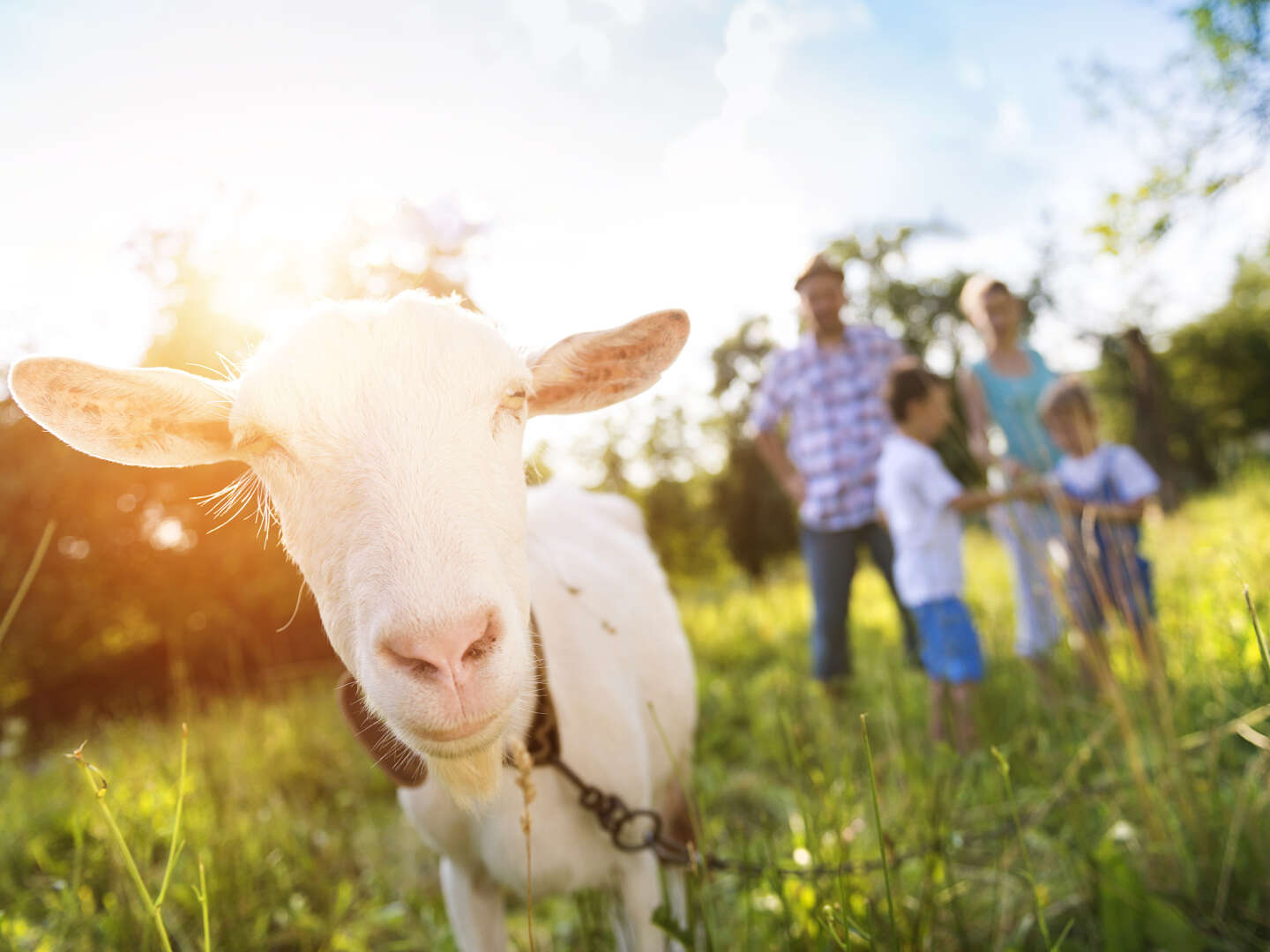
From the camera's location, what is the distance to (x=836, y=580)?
411 cm

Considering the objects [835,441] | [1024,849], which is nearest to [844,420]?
[835,441]

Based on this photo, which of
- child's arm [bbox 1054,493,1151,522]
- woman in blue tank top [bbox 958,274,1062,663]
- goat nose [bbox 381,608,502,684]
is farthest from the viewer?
woman in blue tank top [bbox 958,274,1062,663]

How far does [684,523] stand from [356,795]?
1900cm

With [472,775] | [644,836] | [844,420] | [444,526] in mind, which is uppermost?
[844,420]

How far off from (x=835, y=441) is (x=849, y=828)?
223 cm

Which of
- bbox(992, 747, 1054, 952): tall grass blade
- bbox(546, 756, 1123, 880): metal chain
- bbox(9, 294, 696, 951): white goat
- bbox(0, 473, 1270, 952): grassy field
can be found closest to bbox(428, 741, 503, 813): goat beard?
bbox(9, 294, 696, 951): white goat

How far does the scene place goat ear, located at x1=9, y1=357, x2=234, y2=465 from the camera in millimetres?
1390

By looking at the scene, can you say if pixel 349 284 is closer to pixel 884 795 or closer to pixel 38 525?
pixel 884 795

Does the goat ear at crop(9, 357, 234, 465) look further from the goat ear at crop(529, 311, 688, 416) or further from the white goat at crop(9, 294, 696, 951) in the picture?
the goat ear at crop(529, 311, 688, 416)

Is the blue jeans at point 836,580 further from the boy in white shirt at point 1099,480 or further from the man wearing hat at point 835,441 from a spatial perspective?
the boy in white shirt at point 1099,480

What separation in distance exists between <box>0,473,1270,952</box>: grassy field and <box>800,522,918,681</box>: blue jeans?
0.80ft

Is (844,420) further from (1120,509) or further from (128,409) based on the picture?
Result: (128,409)

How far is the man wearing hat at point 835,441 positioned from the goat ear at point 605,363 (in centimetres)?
251

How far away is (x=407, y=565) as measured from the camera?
1.14 metres
